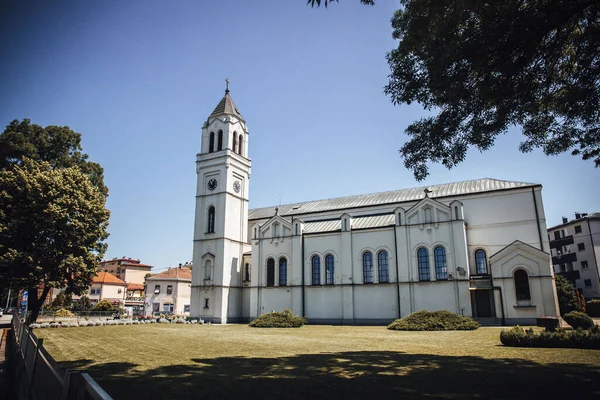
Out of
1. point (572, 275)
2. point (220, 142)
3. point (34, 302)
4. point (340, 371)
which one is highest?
point (220, 142)

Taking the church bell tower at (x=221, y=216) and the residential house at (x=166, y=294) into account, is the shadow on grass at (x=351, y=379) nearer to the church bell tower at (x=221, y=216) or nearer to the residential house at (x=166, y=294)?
the church bell tower at (x=221, y=216)

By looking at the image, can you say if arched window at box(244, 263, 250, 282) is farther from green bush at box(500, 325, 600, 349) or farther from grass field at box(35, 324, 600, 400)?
green bush at box(500, 325, 600, 349)

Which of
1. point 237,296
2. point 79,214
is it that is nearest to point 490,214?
point 237,296

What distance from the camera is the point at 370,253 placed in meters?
37.0

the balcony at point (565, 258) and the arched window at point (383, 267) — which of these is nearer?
the arched window at point (383, 267)

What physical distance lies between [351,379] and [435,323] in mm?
19005

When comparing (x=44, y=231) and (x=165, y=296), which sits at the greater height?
(x=44, y=231)

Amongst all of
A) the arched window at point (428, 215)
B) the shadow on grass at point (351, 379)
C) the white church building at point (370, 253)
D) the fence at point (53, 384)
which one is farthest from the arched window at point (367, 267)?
the fence at point (53, 384)

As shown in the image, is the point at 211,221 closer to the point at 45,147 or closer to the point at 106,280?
the point at 45,147

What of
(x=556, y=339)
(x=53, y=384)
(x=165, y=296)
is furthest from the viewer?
(x=165, y=296)

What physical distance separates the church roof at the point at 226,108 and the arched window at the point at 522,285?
3483 cm

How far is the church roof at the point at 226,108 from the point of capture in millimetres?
46825

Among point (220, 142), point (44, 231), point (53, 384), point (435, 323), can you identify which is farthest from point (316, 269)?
point (53, 384)

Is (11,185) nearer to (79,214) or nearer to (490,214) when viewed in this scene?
(79,214)
